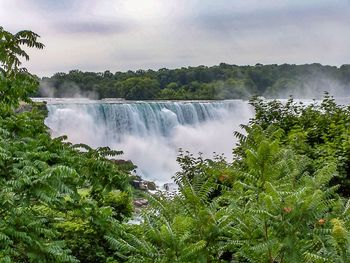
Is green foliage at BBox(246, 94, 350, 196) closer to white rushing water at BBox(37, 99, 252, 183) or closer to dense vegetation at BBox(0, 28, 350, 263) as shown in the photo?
dense vegetation at BBox(0, 28, 350, 263)

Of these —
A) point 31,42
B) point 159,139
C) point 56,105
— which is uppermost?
point 31,42

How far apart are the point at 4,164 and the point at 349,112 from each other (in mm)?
6297

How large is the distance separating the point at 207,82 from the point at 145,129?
80.8 ft

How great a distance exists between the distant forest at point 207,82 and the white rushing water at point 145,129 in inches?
343

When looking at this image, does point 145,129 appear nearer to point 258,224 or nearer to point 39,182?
point 39,182

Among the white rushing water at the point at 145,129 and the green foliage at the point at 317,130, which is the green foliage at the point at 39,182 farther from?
the white rushing water at the point at 145,129

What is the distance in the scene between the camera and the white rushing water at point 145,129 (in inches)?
865

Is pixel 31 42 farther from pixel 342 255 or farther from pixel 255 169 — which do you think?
pixel 342 255

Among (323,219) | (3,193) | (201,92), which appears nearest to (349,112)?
(323,219)

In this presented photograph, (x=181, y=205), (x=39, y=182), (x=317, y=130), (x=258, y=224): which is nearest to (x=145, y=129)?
(x=317, y=130)

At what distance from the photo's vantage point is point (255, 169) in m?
2.31

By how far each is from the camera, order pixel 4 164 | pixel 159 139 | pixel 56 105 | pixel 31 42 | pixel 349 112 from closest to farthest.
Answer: pixel 4 164 → pixel 31 42 → pixel 349 112 → pixel 56 105 → pixel 159 139

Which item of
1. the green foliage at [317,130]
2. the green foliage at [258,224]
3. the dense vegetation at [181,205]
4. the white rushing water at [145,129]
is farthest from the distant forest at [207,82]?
the green foliage at [258,224]

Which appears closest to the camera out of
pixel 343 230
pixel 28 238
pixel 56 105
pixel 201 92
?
pixel 343 230
